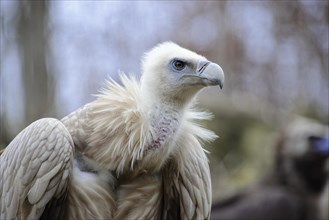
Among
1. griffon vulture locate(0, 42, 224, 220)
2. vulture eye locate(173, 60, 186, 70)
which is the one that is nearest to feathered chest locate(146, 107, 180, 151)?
griffon vulture locate(0, 42, 224, 220)

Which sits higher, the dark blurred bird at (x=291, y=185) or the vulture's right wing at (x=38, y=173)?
the vulture's right wing at (x=38, y=173)

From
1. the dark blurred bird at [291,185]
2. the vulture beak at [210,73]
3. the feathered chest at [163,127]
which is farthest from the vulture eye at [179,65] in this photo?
the dark blurred bird at [291,185]

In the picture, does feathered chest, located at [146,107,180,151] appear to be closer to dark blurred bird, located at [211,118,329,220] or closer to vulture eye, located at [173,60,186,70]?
vulture eye, located at [173,60,186,70]

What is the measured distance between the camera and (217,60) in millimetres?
14680

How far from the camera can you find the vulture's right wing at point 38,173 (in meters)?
4.18

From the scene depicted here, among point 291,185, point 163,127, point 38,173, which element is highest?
point 163,127

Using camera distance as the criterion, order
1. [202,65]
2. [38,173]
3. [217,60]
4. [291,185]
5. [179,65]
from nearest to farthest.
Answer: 1. [38,173]
2. [202,65]
3. [179,65]
4. [291,185]
5. [217,60]

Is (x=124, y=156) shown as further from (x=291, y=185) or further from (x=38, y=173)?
(x=291, y=185)

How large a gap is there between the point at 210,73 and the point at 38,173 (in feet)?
3.54

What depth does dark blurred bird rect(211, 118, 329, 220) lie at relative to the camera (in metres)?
9.62

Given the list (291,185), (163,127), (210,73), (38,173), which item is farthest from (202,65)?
(291,185)

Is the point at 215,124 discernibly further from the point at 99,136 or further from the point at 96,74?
the point at 99,136

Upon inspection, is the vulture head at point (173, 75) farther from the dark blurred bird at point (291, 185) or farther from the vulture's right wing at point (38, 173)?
the dark blurred bird at point (291, 185)

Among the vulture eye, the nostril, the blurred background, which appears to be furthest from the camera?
the blurred background
